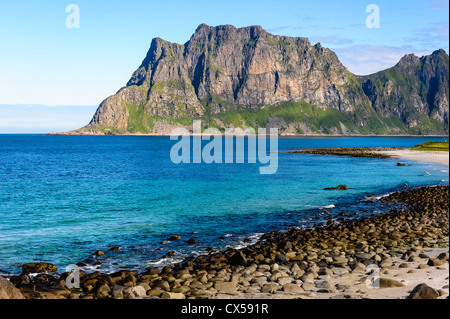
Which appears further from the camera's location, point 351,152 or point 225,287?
point 351,152

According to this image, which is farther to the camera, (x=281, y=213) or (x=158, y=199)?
(x=158, y=199)

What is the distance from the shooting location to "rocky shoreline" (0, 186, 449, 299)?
16.6 meters

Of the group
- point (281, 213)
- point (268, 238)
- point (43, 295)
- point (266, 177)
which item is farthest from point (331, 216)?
point (266, 177)

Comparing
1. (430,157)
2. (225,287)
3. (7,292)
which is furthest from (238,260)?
(430,157)

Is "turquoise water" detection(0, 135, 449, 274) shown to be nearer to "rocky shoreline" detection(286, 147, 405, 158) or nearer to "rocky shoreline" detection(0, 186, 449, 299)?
"rocky shoreline" detection(0, 186, 449, 299)

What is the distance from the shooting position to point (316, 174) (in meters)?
79.4

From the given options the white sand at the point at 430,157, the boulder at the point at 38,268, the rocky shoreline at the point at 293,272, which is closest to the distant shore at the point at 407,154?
the white sand at the point at 430,157

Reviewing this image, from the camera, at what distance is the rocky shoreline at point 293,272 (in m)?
16.6

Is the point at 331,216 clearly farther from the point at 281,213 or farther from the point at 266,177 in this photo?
the point at 266,177

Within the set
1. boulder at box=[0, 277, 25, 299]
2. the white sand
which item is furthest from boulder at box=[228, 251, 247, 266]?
the white sand

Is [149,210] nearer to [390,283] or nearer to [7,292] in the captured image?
[7,292]

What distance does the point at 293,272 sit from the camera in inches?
768

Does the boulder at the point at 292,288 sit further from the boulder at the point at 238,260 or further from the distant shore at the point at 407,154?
the distant shore at the point at 407,154
